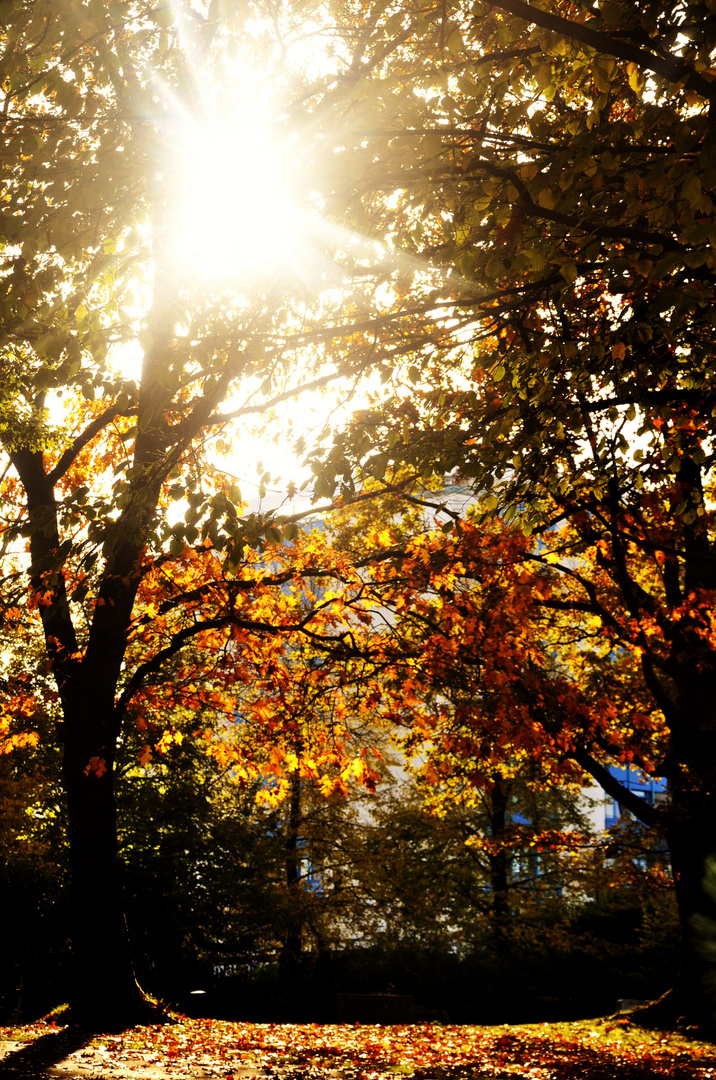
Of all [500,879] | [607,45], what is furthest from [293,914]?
[607,45]

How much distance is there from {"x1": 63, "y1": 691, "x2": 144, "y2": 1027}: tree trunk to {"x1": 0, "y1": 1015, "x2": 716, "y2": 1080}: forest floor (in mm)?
563

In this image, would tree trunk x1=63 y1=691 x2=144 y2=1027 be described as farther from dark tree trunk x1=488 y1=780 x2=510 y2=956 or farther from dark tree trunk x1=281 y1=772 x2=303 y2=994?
dark tree trunk x1=488 y1=780 x2=510 y2=956

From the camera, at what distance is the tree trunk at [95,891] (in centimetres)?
1090

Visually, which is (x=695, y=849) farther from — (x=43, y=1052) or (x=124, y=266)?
(x=124, y=266)

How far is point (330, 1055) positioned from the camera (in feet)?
32.7

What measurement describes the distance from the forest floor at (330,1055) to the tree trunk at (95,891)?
56 centimetres

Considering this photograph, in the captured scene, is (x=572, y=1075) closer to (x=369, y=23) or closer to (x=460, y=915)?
(x=369, y=23)

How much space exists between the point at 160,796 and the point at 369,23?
23.3m

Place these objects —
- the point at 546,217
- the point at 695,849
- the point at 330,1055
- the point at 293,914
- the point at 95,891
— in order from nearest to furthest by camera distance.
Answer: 1. the point at 546,217
2. the point at 330,1055
3. the point at 95,891
4. the point at 695,849
5. the point at 293,914

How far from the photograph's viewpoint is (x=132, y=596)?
11859 mm

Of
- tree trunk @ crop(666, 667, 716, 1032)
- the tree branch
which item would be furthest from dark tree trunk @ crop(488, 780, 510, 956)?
the tree branch

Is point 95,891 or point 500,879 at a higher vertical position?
point 95,891

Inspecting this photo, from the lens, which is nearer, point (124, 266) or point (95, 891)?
point (124, 266)

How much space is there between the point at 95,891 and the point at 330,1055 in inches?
146
